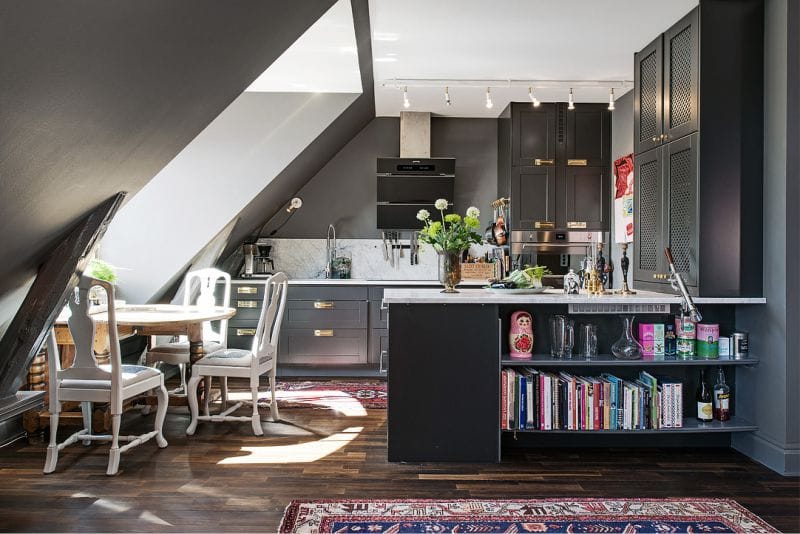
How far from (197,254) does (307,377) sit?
151 cm

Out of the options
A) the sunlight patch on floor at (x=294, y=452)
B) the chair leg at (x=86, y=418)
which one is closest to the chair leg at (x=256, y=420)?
the sunlight patch on floor at (x=294, y=452)

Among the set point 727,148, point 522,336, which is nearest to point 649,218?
point 727,148

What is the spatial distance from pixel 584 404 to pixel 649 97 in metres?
1.97

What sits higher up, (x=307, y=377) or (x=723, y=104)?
(x=723, y=104)

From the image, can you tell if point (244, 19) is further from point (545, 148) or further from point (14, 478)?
point (545, 148)

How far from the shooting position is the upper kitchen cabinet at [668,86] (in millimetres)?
3486

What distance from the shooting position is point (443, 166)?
620 centimetres

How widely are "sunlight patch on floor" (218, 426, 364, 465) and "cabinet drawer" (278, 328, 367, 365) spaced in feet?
6.44

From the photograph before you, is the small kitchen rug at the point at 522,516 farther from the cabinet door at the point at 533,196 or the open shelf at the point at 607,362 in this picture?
the cabinet door at the point at 533,196

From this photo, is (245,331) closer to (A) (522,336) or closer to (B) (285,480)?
(B) (285,480)

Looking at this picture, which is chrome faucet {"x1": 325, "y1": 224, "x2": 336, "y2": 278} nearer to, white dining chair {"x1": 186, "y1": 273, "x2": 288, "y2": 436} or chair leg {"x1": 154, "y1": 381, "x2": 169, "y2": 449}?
white dining chair {"x1": 186, "y1": 273, "x2": 288, "y2": 436}

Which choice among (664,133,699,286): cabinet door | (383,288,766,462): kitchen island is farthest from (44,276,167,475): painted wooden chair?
(664,133,699,286): cabinet door

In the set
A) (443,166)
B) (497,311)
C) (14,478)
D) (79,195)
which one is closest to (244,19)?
(79,195)

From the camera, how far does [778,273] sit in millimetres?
3236
